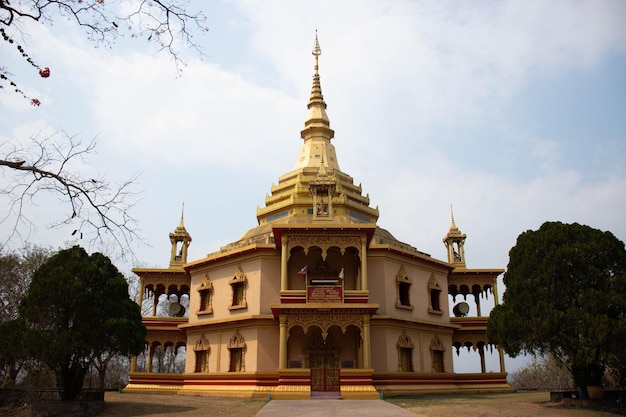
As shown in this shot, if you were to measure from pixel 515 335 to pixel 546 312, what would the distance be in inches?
75.1

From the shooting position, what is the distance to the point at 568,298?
754 inches

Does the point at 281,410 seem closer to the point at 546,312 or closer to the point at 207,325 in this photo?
the point at 546,312

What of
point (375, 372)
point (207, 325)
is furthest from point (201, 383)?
point (375, 372)

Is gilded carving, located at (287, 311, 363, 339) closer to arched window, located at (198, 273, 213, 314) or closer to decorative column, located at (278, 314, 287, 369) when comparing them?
decorative column, located at (278, 314, 287, 369)

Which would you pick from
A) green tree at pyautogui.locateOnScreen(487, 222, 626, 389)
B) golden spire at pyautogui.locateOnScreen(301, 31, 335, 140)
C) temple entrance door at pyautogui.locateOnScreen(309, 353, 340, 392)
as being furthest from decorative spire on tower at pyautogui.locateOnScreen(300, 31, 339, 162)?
green tree at pyautogui.locateOnScreen(487, 222, 626, 389)

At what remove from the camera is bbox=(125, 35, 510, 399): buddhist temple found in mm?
25234

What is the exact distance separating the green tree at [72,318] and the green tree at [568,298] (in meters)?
14.8

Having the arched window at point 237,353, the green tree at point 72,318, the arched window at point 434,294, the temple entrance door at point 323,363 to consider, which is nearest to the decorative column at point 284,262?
the temple entrance door at point 323,363

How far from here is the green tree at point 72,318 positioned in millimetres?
17969

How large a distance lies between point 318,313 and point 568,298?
429 inches

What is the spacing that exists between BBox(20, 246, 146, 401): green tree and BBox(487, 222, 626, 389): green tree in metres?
14.8

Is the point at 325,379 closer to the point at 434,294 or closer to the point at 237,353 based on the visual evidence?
the point at 237,353

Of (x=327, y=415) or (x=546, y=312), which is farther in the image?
(x=546, y=312)

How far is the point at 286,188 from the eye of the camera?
37.8 m
